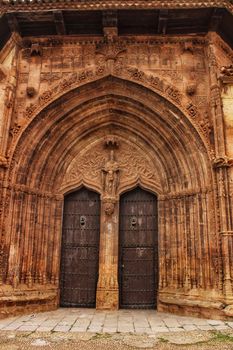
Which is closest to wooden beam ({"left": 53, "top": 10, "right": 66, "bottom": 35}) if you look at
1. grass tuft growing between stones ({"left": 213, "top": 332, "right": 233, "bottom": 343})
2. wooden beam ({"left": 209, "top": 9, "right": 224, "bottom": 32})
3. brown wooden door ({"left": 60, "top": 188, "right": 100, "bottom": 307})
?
wooden beam ({"left": 209, "top": 9, "right": 224, "bottom": 32})

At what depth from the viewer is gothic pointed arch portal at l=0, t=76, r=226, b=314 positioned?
8.36m

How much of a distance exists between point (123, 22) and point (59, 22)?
1.90 meters

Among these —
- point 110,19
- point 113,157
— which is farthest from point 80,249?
point 110,19

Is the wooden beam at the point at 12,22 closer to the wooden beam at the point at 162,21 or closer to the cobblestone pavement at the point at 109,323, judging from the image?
the wooden beam at the point at 162,21

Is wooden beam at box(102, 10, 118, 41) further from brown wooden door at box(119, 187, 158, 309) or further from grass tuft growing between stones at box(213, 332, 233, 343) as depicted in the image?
grass tuft growing between stones at box(213, 332, 233, 343)

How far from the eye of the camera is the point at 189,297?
8.08 metres

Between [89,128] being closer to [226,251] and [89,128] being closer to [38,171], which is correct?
[38,171]

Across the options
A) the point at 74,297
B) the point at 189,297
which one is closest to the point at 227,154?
the point at 189,297

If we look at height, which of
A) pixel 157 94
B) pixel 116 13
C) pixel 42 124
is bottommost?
pixel 42 124

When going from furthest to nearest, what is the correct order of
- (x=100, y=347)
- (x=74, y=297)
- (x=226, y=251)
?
1. (x=74, y=297)
2. (x=226, y=251)
3. (x=100, y=347)

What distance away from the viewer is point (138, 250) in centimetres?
956

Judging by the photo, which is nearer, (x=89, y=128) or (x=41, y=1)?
(x=41, y=1)

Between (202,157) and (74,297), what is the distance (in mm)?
5417

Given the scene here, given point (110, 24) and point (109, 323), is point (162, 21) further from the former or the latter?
point (109, 323)
